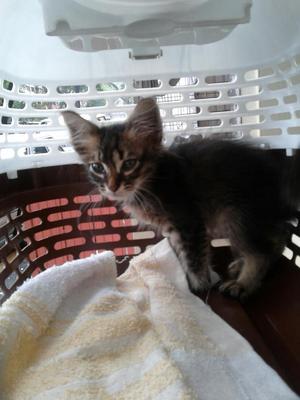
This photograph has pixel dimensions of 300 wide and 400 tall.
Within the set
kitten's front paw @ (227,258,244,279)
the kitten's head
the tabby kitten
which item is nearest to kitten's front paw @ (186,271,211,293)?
the tabby kitten

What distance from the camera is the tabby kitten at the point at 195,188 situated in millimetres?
1013

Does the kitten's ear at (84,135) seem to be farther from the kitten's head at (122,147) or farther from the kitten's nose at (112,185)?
the kitten's nose at (112,185)

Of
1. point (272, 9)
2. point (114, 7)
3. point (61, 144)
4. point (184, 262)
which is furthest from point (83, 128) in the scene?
point (272, 9)

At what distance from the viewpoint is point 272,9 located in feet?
3.20

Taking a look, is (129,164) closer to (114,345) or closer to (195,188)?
(195,188)

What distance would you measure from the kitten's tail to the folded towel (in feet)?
1.06

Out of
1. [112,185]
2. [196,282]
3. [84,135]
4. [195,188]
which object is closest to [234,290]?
[196,282]

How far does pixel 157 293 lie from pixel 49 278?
0.25 metres

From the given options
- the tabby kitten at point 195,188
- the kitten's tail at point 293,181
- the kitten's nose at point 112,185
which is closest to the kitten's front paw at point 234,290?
the tabby kitten at point 195,188

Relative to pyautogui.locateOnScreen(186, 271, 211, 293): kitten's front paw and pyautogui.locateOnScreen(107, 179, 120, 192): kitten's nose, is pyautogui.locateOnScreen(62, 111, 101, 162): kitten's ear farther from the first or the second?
pyautogui.locateOnScreen(186, 271, 211, 293): kitten's front paw

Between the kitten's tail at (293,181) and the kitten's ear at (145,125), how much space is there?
33cm

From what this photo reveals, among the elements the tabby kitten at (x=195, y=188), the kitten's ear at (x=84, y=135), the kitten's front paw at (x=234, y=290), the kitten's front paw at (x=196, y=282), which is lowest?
the kitten's front paw at (x=234, y=290)

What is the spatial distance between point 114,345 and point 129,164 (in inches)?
17.0

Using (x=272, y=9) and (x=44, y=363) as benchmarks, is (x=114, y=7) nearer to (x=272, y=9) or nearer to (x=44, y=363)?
(x=272, y=9)
